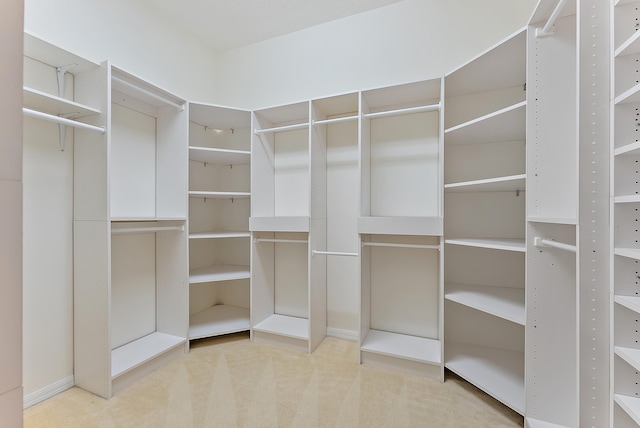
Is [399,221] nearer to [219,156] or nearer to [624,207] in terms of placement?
[624,207]

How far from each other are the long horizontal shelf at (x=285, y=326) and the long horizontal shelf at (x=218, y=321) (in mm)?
189

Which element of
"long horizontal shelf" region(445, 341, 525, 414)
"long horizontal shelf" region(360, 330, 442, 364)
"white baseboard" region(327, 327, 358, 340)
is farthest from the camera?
"white baseboard" region(327, 327, 358, 340)

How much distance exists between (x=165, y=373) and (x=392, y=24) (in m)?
3.57

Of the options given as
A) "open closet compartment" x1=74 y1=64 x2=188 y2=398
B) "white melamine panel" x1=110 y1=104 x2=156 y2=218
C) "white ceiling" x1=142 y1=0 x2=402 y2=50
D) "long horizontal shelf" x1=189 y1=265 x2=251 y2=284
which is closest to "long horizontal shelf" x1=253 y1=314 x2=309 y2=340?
"long horizontal shelf" x1=189 y1=265 x2=251 y2=284

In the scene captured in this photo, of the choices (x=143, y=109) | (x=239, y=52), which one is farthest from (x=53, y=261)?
(x=239, y=52)

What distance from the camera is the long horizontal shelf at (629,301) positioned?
3.36 feet

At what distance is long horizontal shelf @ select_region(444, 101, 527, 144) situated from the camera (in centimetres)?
164

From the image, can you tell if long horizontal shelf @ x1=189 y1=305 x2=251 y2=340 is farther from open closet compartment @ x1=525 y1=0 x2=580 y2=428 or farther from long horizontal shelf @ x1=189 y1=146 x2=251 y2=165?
open closet compartment @ x1=525 y1=0 x2=580 y2=428

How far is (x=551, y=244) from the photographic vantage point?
1.41 meters

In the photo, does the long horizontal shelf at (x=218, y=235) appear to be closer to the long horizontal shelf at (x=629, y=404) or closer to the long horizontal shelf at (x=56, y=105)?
the long horizontal shelf at (x=56, y=105)

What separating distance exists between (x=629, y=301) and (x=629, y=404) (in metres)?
0.41

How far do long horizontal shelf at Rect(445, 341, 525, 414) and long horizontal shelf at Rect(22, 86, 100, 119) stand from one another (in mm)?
3126

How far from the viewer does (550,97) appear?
1465 millimetres

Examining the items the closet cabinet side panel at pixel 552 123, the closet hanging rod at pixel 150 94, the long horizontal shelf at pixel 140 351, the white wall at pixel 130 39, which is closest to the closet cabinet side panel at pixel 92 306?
the long horizontal shelf at pixel 140 351
